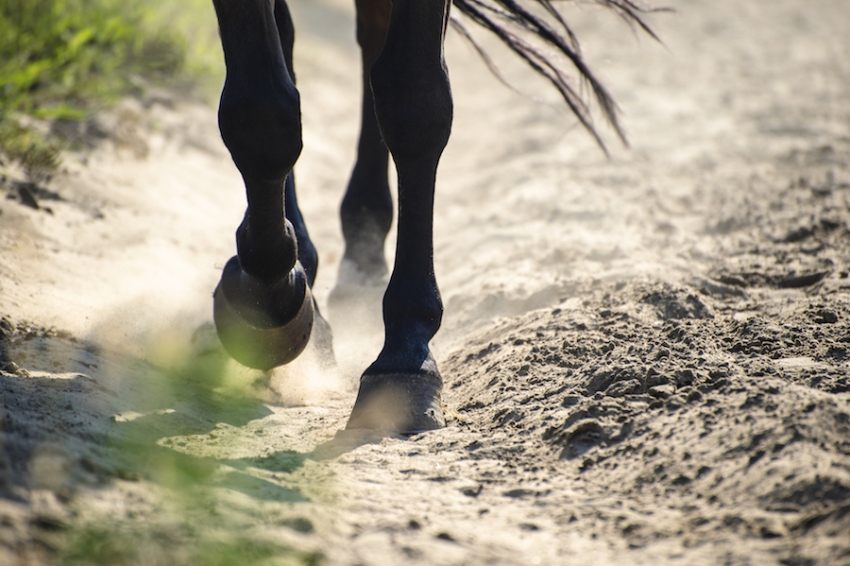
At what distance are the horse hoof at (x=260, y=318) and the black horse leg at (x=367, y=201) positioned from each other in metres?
0.97

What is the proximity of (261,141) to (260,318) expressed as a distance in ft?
1.56

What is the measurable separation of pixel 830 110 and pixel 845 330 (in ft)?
12.6

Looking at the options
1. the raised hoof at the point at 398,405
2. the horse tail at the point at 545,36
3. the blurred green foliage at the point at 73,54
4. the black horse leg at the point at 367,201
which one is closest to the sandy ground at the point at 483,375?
the raised hoof at the point at 398,405

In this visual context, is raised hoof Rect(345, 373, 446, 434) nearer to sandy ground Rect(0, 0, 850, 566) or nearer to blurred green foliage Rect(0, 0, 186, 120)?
sandy ground Rect(0, 0, 850, 566)

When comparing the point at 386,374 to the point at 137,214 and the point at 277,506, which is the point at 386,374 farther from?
the point at 137,214

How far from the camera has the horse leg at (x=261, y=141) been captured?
181 cm

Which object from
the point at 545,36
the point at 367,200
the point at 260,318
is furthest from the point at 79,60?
the point at 260,318

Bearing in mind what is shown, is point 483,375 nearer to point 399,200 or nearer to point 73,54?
point 399,200

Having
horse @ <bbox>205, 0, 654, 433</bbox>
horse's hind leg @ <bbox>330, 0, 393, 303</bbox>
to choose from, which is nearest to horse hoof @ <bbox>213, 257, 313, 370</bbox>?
horse @ <bbox>205, 0, 654, 433</bbox>

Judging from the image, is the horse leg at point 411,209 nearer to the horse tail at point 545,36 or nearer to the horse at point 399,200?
the horse at point 399,200

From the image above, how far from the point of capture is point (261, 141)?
71.2 inches

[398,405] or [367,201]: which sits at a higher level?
[367,201]

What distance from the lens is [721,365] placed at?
70.1 inches

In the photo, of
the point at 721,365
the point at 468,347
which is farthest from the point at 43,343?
the point at 721,365
